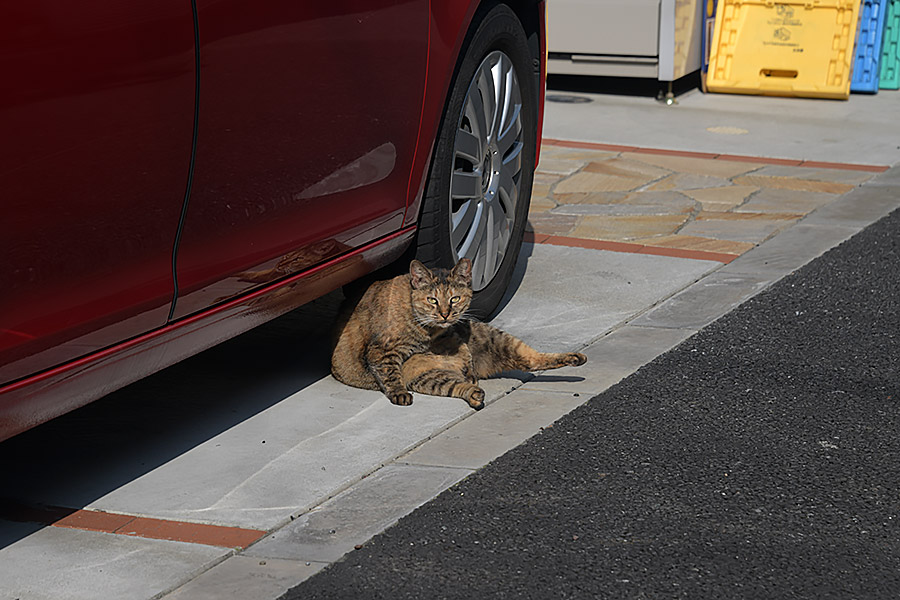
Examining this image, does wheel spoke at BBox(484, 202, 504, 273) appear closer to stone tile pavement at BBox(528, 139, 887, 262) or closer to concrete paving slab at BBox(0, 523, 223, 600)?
stone tile pavement at BBox(528, 139, 887, 262)

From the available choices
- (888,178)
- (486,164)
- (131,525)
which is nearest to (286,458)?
(131,525)

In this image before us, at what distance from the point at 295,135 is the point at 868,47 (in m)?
7.92

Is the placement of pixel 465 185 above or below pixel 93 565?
above

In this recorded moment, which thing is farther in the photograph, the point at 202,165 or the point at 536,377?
the point at 536,377

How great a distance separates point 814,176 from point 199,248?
5170 millimetres

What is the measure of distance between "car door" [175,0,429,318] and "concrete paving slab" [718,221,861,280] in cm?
216

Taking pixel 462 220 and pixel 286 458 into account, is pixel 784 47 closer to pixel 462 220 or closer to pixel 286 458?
pixel 462 220

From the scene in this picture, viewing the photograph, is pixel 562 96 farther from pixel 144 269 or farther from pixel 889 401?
pixel 144 269

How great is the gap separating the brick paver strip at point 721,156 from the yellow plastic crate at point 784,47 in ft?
7.24

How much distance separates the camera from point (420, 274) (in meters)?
4.29

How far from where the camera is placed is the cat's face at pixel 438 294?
4297mm

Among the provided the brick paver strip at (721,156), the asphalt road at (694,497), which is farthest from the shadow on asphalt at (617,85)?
the asphalt road at (694,497)

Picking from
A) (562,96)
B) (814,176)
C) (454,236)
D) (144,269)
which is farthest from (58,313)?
(562,96)

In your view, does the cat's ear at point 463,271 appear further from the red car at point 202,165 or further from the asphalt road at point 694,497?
the asphalt road at point 694,497
